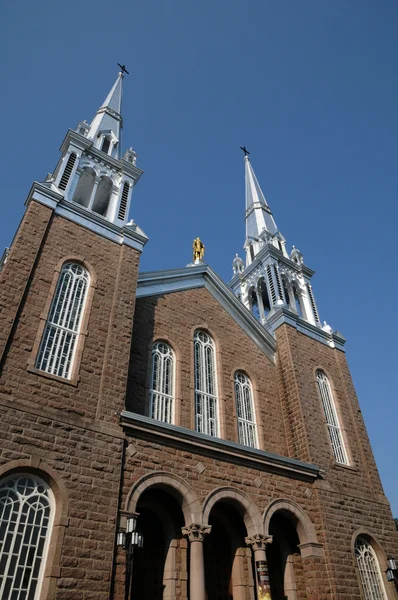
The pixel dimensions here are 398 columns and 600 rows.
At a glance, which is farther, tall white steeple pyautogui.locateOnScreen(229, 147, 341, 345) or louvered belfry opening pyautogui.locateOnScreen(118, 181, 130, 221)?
tall white steeple pyautogui.locateOnScreen(229, 147, 341, 345)

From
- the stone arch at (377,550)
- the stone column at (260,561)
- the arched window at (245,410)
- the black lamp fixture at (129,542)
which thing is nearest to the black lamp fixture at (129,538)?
the black lamp fixture at (129,542)

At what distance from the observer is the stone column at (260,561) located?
10688mm

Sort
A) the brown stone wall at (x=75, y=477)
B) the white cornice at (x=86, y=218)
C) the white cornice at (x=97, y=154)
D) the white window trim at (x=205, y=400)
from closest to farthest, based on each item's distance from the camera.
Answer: the brown stone wall at (x=75, y=477) < the white cornice at (x=86, y=218) < the white window trim at (x=205, y=400) < the white cornice at (x=97, y=154)

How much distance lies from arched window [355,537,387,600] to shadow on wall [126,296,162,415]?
7.94 m

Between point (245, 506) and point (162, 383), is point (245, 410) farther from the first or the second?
point (245, 506)

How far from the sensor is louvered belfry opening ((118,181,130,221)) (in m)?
16.0

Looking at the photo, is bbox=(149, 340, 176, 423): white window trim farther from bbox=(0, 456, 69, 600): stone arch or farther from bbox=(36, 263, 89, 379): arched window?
bbox=(0, 456, 69, 600): stone arch

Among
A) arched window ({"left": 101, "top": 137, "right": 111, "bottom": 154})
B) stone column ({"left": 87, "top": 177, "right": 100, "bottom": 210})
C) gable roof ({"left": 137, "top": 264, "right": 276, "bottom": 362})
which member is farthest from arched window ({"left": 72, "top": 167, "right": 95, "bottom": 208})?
gable roof ({"left": 137, "top": 264, "right": 276, "bottom": 362})

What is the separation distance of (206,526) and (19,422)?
504cm

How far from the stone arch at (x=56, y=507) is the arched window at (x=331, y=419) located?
33.3ft

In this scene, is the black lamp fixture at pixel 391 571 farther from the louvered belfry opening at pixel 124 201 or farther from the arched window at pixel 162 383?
the louvered belfry opening at pixel 124 201

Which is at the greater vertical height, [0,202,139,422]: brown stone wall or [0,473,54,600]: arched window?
[0,202,139,422]: brown stone wall

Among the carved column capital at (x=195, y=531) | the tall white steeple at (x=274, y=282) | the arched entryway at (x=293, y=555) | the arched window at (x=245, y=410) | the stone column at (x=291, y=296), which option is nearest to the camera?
the carved column capital at (x=195, y=531)

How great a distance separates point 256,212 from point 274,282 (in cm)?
803
